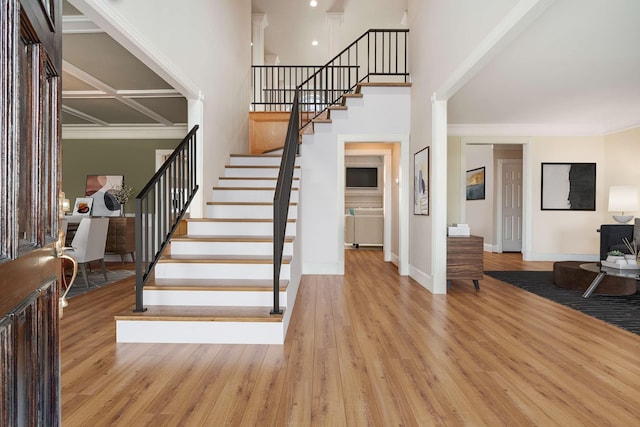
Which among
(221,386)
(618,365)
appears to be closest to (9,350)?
(221,386)

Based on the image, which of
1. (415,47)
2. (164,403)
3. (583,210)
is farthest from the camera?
(583,210)

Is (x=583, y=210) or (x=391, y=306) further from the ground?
(x=583, y=210)

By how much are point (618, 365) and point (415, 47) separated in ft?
14.4

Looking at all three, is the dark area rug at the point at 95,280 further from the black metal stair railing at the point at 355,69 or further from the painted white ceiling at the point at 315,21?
the painted white ceiling at the point at 315,21

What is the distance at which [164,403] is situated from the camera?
1.84 m

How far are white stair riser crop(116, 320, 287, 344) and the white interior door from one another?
24.5 feet

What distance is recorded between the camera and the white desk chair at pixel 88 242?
15.1 feet

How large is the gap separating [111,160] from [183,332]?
6074mm

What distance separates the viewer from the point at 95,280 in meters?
5.11

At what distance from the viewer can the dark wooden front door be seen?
2.21 feet

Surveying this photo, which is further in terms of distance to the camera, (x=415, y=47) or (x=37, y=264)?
(x=415, y=47)

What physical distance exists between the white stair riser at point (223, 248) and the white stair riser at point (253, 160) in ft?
6.88

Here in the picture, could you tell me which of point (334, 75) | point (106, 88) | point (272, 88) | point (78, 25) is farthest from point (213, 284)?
point (334, 75)

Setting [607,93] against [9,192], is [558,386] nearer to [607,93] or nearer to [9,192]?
[9,192]
